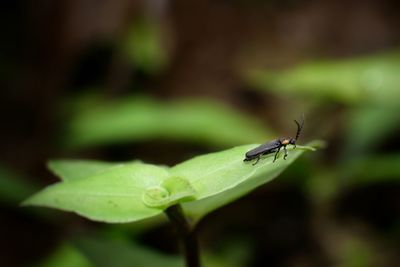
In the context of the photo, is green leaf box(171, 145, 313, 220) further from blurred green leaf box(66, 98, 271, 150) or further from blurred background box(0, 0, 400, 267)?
blurred green leaf box(66, 98, 271, 150)

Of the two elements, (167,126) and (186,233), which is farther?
(167,126)

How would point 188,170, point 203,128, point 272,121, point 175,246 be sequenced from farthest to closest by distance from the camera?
point 272,121, point 203,128, point 175,246, point 188,170

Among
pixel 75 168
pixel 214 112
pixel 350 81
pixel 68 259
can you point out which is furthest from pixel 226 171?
pixel 214 112

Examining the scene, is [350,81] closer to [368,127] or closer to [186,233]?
[368,127]

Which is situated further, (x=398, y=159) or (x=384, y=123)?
(x=384, y=123)

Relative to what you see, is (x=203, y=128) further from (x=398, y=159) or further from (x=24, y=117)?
(x=24, y=117)

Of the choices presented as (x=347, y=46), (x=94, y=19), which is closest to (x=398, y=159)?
(x=347, y=46)

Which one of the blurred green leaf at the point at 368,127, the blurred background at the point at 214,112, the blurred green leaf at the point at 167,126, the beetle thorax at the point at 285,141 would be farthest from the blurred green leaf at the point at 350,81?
the beetle thorax at the point at 285,141
